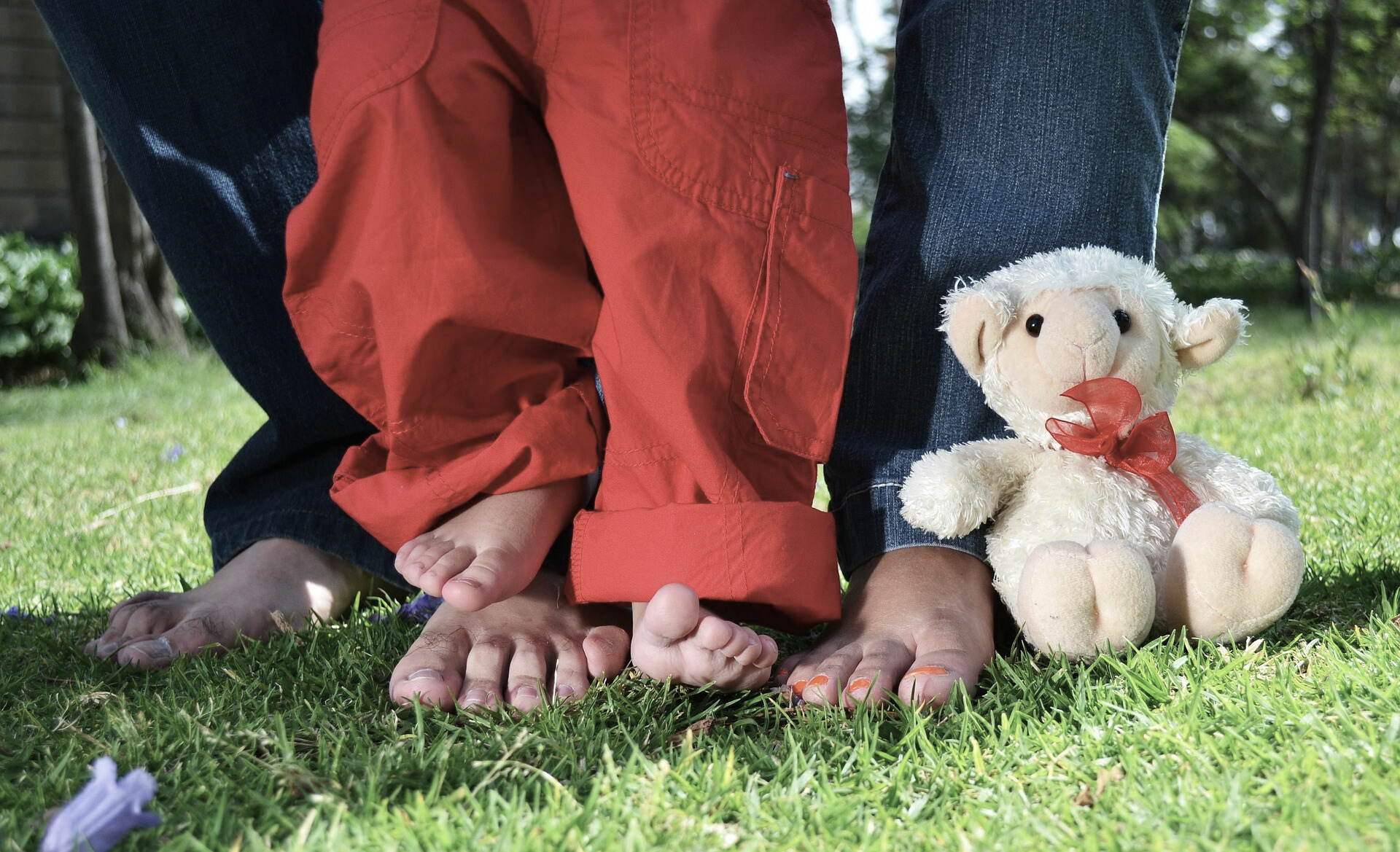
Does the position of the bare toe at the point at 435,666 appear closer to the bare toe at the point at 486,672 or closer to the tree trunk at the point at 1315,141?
the bare toe at the point at 486,672

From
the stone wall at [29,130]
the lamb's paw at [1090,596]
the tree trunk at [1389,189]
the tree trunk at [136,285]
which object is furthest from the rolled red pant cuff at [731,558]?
the tree trunk at [1389,189]

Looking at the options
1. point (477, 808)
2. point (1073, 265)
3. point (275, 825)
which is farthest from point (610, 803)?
point (1073, 265)

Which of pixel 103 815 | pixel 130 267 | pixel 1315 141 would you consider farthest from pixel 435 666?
pixel 1315 141

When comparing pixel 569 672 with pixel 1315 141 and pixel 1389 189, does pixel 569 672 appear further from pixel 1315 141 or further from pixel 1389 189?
pixel 1389 189

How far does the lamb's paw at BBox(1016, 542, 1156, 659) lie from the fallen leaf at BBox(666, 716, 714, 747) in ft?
1.33

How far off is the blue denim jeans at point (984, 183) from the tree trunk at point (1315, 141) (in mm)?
9285

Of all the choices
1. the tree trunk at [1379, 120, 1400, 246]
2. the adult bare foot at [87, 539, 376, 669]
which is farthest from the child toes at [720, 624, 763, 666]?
the tree trunk at [1379, 120, 1400, 246]

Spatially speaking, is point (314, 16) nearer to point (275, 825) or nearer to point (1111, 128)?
point (1111, 128)

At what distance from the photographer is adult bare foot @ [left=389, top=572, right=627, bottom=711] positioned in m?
1.25

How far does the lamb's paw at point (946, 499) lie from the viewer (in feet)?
4.38

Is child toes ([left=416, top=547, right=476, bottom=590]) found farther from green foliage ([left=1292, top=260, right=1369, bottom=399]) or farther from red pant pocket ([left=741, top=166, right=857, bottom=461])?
green foliage ([left=1292, top=260, right=1369, bottom=399])

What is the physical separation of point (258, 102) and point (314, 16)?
0.20 metres

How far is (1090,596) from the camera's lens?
1.20m

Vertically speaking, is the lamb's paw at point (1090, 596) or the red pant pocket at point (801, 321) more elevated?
the red pant pocket at point (801, 321)
